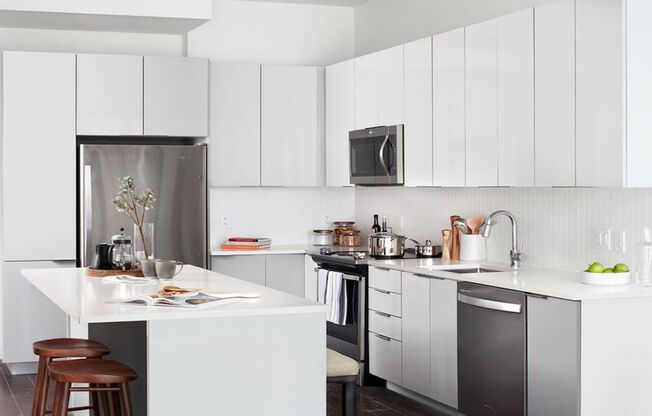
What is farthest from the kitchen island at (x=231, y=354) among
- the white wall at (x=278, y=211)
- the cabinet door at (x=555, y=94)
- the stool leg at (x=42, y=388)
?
the white wall at (x=278, y=211)

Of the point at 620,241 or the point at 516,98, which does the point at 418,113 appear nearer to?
the point at 516,98

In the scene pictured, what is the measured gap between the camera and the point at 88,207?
6727mm

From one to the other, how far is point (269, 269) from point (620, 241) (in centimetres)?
314

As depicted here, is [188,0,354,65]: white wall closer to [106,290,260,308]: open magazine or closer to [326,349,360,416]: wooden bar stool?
[106,290,260,308]: open magazine

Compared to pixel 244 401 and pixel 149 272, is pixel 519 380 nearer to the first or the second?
pixel 244 401

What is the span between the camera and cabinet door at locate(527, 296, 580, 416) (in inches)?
162

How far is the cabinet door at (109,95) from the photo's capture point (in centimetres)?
677

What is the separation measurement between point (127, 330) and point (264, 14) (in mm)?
3786

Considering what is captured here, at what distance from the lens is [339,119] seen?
7.14m

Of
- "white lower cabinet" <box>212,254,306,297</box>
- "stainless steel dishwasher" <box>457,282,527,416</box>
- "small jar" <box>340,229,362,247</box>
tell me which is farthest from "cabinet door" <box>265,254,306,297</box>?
"stainless steel dishwasher" <box>457,282,527,416</box>

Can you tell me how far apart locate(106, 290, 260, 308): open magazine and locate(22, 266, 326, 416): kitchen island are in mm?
66

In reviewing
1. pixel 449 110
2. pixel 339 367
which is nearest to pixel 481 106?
pixel 449 110

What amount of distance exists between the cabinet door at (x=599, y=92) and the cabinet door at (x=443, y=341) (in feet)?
3.55

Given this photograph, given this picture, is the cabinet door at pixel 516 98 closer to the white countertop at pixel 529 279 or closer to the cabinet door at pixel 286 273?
the white countertop at pixel 529 279
